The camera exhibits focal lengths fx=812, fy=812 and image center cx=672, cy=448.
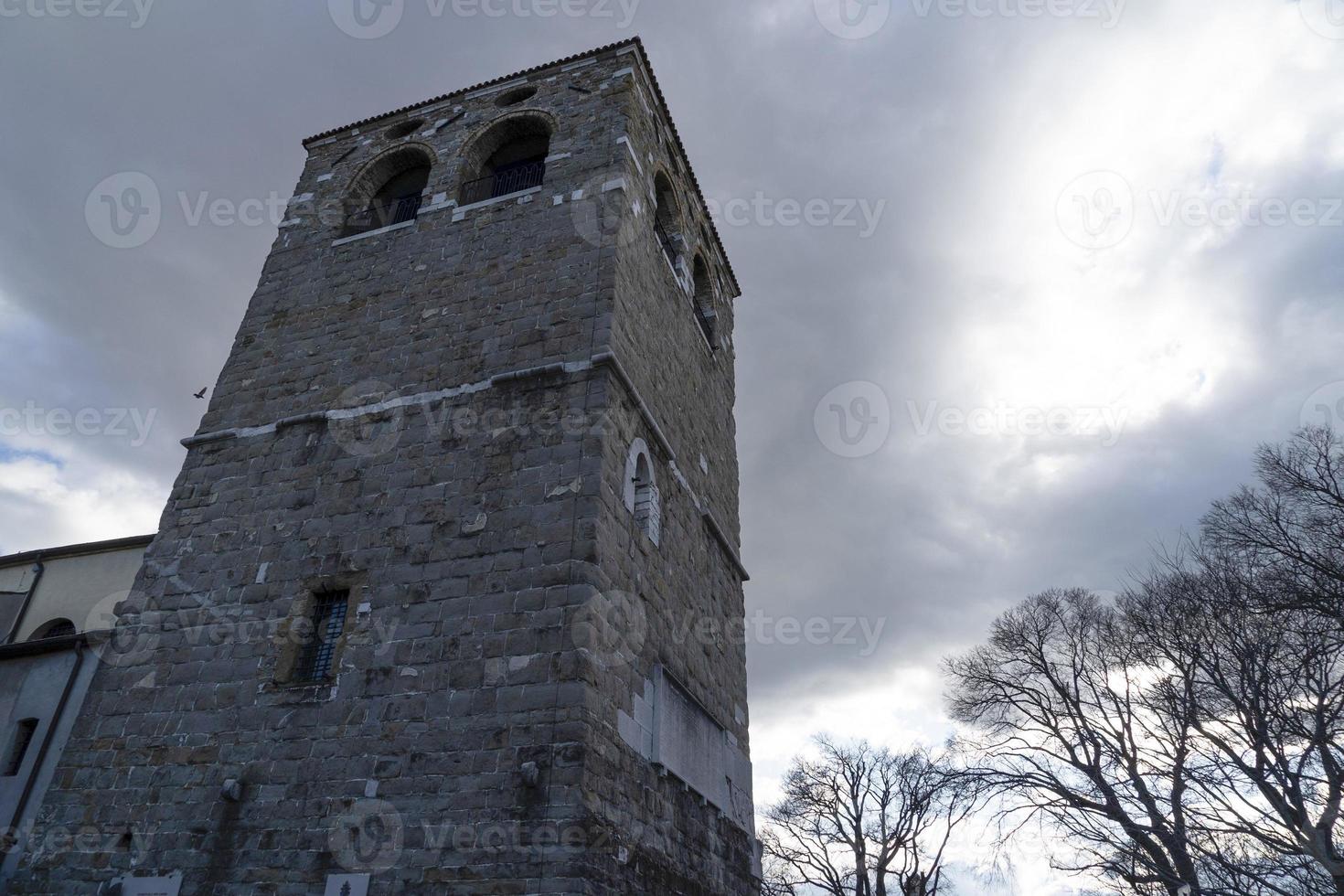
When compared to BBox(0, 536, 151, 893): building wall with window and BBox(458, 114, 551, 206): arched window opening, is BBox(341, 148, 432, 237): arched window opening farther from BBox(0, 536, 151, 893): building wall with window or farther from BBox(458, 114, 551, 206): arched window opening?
BBox(0, 536, 151, 893): building wall with window

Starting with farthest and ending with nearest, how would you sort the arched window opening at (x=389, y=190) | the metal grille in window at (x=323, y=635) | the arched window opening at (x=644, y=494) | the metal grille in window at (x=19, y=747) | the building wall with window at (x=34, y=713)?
the arched window opening at (x=389, y=190), the arched window opening at (x=644, y=494), the metal grille in window at (x=19, y=747), the building wall with window at (x=34, y=713), the metal grille in window at (x=323, y=635)

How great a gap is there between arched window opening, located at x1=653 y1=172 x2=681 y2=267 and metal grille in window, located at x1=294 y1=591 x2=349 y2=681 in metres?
7.51

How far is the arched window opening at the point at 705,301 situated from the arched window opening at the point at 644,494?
5.70m

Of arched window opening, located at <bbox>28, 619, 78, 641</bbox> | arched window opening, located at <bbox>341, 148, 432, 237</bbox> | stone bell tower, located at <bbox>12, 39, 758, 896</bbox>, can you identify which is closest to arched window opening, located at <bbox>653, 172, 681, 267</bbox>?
stone bell tower, located at <bbox>12, 39, 758, 896</bbox>

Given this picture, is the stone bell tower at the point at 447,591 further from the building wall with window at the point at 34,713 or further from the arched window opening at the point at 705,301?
the arched window opening at the point at 705,301

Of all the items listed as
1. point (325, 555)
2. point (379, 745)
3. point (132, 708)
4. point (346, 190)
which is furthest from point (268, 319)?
point (379, 745)

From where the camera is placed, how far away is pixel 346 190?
1256 centimetres

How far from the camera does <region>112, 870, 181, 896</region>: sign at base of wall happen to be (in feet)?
21.7

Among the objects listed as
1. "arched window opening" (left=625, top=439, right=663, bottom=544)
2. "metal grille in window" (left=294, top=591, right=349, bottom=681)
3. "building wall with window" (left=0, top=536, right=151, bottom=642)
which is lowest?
"metal grille in window" (left=294, top=591, right=349, bottom=681)

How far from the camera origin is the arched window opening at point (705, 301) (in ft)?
47.7

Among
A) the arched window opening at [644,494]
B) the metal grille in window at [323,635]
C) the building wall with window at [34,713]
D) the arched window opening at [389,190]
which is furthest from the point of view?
the arched window opening at [389,190]

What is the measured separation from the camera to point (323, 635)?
7652 millimetres

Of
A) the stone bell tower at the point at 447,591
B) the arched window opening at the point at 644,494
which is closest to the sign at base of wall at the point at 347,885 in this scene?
the stone bell tower at the point at 447,591

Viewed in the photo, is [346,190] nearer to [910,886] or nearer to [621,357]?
[621,357]
